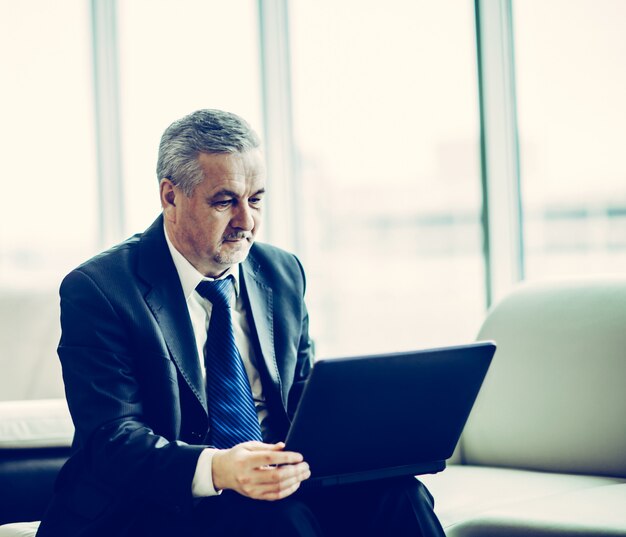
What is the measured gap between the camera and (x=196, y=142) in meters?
1.67

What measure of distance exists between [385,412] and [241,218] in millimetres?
520

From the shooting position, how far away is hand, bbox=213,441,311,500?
1357mm

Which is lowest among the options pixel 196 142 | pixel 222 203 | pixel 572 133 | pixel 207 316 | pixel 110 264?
pixel 207 316

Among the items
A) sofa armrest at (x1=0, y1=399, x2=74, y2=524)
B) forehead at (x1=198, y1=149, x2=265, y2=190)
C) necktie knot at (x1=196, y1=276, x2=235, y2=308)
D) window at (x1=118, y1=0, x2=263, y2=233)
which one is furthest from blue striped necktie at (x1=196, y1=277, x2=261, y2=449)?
window at (x1=118, y1=0, x2=263, y2=233)

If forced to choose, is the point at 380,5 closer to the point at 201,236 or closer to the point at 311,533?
the point at 201,236

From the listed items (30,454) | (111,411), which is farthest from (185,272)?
(30,454)

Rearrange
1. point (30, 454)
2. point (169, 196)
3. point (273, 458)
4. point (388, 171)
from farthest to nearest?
point (388, 171) < point (30, 454) < point (169, 196) < point (273, 458)

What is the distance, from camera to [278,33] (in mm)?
3592

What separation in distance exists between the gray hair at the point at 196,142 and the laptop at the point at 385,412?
559 mm

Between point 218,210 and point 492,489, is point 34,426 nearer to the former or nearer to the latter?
point 218,210

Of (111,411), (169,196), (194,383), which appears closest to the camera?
(111,411)

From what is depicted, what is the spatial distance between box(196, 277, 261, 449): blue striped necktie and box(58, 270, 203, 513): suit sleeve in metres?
0.13

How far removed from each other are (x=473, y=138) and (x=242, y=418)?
1605 millimetres

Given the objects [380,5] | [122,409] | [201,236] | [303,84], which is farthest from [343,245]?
[122,409]
